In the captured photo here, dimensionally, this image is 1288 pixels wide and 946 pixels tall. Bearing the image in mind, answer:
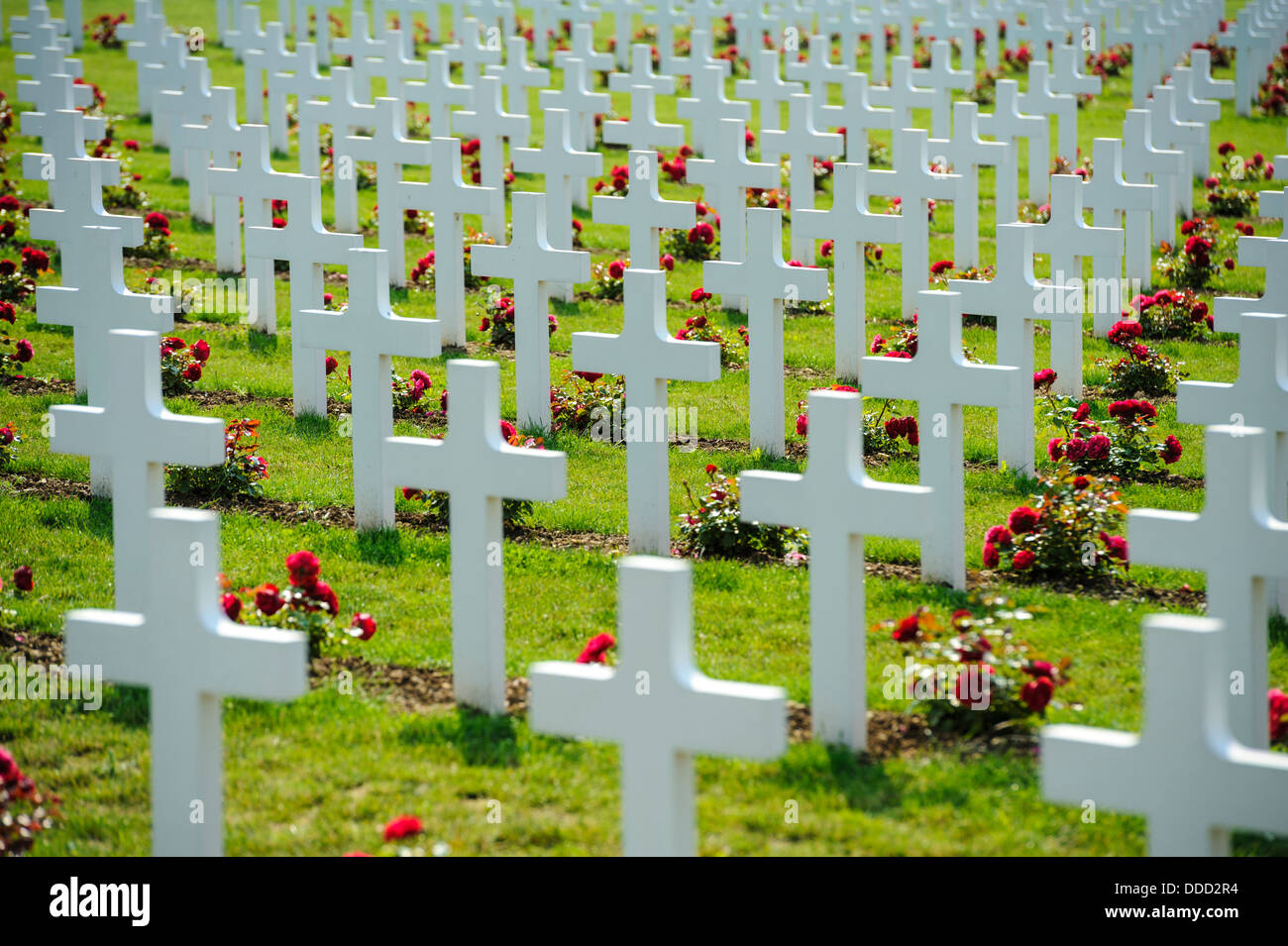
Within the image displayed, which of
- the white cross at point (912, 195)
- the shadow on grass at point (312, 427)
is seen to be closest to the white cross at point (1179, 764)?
the shadow on grass at point (312, 427)

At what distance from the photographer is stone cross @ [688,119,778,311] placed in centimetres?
1041

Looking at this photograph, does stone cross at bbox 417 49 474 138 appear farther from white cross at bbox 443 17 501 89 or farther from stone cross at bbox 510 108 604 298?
stone cross at bbox 510 108 604 298

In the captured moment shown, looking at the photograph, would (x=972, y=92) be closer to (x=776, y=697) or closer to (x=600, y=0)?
(x=600, y=0)

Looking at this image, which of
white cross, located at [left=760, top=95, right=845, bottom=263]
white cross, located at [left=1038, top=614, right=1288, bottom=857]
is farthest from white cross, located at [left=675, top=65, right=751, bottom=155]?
white cross, located at [left=1038, top=614, right=1288, bottom=857]

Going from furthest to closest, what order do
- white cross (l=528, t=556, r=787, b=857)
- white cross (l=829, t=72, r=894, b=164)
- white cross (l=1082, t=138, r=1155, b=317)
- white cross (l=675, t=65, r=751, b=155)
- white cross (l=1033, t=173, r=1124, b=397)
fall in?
1. white cross (l=829, t=72, r=894, b=164)
2. white cross (l=675, t=65, r=751, b=155)
3. white cross (l=1082, t=138, r=1155, b=317)
4. white cross (l=1033, t=173, r=1124, b=397)
5. white cross (l=528, t=556, r=787, b=857)

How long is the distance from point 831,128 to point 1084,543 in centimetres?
1085

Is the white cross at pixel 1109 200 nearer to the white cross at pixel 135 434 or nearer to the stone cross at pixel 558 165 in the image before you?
the stone cross at pixel 558 165

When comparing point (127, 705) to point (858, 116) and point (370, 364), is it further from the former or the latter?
point (858, 116)

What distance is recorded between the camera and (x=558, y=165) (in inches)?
431

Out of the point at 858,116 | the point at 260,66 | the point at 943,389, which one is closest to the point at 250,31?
the point at 260,66

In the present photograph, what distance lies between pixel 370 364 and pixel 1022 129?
8.32 metres

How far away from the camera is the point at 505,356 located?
1022 cm

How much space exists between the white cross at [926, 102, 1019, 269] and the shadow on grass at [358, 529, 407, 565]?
19.5 ft
